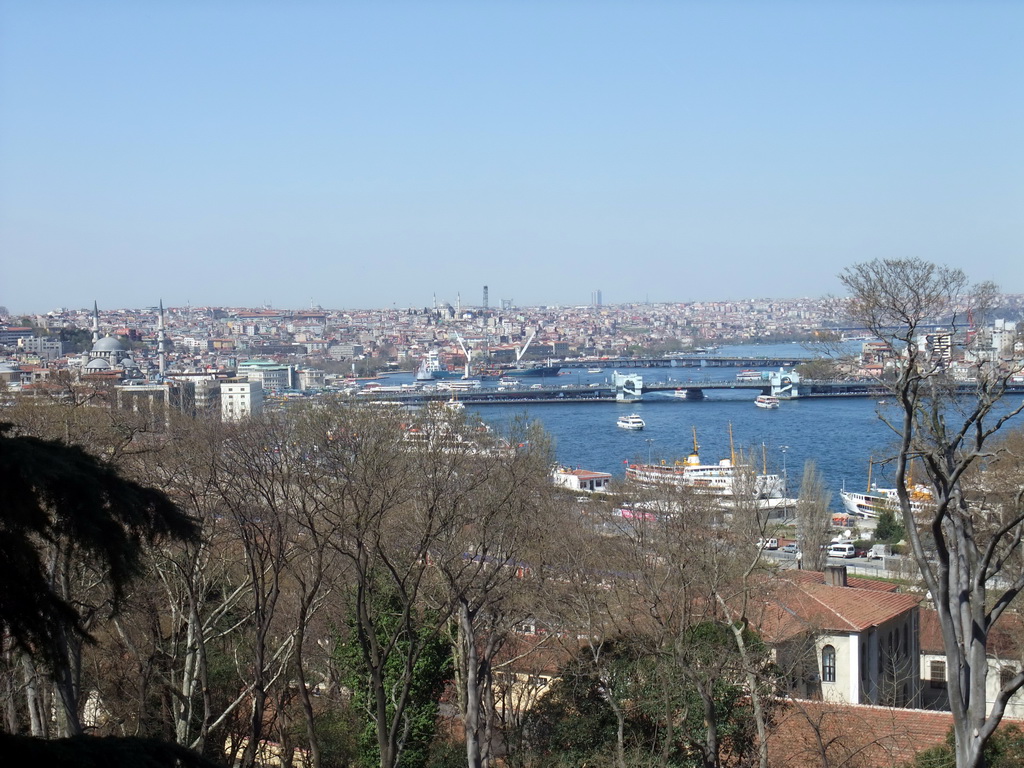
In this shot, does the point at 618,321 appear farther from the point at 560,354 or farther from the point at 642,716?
the point at 642,716

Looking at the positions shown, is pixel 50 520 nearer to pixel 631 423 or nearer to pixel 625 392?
pixel 631 423

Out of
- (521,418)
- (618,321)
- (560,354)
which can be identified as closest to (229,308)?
(618,321)

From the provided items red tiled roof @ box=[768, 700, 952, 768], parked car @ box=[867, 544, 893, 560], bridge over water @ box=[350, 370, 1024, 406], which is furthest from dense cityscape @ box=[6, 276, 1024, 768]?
bridge over water @ box=[350, 370, 1024, 406]

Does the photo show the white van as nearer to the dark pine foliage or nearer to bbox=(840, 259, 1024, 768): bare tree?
bbox=(840, 259, 1024, 768): bare tree

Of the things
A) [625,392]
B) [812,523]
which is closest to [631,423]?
[625,392]

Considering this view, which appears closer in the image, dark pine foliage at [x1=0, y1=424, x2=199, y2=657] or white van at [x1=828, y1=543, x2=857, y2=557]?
dark pine foliage at [x1=0, y1=424, x2=199, y2=657]
